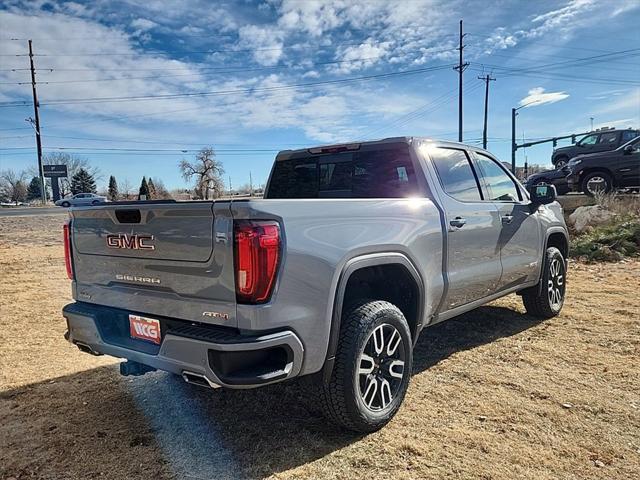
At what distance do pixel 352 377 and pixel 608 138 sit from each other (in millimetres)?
17034

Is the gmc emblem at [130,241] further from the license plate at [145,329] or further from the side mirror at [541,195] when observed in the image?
the side mirror at [541,195]

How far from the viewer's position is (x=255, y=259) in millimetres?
2416

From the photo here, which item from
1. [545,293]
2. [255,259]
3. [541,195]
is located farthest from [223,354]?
[545,293]

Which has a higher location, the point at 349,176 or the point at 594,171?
the point at 594,171

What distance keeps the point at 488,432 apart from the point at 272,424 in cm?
141

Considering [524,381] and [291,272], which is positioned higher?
[291,272]

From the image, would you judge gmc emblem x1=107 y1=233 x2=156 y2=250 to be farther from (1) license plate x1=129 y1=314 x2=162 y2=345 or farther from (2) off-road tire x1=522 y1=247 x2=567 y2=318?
(2) off-road tire x1=522 y1=247 x2=567 y2=318

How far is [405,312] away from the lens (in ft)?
11.8

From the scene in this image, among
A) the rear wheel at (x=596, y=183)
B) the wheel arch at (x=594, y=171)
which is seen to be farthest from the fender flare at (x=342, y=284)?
the wheel arch at (x=594, y=171)

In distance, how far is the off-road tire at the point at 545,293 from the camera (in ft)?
17.8

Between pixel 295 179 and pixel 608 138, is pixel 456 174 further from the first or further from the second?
pixel 608 138

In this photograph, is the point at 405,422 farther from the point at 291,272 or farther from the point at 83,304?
the point at 83,304

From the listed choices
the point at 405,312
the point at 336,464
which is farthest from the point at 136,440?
the point at 405,312

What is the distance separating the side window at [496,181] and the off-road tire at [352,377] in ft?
7.11
